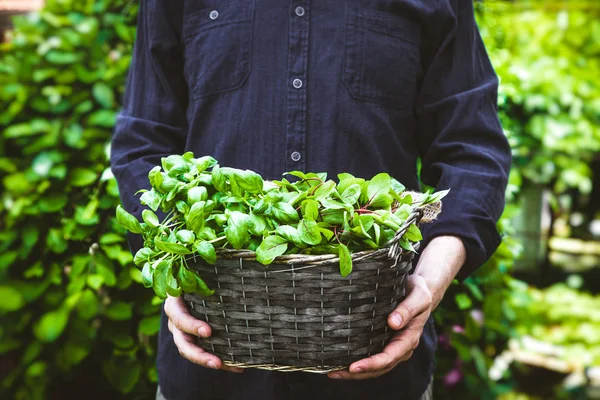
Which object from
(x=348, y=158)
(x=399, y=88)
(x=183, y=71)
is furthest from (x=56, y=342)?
(x=399, y=88)

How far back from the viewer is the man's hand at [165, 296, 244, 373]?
1.09m

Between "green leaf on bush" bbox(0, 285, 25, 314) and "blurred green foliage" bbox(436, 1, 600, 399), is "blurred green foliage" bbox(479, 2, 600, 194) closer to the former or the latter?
"blurred green foliage" bbox(436, 1, 600, 399)

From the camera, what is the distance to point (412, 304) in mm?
1108

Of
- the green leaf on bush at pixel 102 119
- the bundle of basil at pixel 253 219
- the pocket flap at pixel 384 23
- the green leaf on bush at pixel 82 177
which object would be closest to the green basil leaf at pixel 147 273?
the bundle of basil at pixel 253 219

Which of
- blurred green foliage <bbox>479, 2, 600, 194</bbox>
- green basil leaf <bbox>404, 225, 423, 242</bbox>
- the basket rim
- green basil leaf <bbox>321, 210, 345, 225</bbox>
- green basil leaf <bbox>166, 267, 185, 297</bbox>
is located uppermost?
green basil leaf <bbox>321, 210, 345, 225</bbox>

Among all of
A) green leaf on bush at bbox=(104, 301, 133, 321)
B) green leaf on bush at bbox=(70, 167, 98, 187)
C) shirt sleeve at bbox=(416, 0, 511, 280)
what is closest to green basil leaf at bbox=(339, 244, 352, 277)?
shirt sleeve at bbox=(416, 0, 511, 280)

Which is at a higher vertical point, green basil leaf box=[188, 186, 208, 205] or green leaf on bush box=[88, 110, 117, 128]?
green basil leaf box=[188, 186, 208, 205]

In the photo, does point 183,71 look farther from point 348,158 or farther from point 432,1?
point 432,1

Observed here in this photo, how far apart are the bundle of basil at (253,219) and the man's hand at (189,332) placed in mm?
124

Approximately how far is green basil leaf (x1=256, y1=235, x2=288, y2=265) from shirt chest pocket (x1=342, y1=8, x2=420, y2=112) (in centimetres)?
53

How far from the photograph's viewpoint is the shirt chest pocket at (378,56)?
4.40 ft

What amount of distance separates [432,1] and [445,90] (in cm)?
21

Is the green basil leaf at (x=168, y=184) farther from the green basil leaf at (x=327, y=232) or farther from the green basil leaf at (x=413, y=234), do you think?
the green basil leaf at (x=413, y=234)

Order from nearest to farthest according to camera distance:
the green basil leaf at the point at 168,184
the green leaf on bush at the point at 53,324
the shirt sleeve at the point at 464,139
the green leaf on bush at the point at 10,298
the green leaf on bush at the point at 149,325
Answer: the green basil leaf at the point at 168,184 < the shirt sleeve at the point at 464,139 < the green leaf on bush at the point at 149,325 < the green leaf on bush at the point at 53,324 < the green leaf on bush at the point at 10,298
